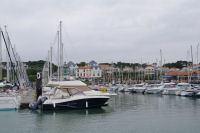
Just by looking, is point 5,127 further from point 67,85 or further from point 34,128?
point 67,85

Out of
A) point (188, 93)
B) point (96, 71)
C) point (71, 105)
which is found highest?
point (96, 71)

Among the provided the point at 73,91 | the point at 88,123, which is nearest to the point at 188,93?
the point at 73,91

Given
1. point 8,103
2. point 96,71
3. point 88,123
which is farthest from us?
point 96,71

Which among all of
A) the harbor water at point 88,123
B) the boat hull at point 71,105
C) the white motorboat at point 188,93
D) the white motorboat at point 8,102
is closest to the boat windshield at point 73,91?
the boat hull at point 71,105

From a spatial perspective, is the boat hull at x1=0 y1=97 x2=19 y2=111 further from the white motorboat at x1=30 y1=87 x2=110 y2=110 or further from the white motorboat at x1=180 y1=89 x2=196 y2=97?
the white motorboat at x1=180 y1=89 x2=196 y2=97

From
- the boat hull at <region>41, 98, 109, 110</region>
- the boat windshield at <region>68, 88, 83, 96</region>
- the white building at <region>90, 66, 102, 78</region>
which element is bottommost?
the boat hull at <region>41, 98, 109, 110</region>

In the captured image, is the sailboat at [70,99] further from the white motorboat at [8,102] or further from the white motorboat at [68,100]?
the white motorboat at [8,102]

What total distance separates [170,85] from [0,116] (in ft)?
152

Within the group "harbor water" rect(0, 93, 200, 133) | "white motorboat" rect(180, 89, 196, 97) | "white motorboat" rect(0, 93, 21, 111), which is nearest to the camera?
"harbor water" rect(0, 93, 200, 133)

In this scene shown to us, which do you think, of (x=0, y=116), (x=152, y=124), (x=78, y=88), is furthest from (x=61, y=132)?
(x=78, y=88)

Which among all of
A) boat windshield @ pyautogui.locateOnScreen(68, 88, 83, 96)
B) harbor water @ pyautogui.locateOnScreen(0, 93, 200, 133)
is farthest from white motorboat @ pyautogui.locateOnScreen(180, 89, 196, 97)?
boat windshield @ pyautogui.locateOnScreen(68, 88, 83, 96)

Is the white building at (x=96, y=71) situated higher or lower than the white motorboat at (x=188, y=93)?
higher

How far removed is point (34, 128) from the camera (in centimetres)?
2192

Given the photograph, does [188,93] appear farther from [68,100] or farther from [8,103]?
[8,103]
